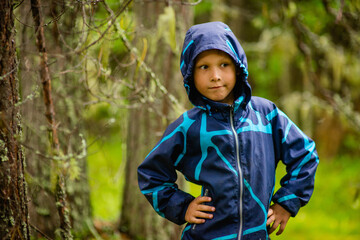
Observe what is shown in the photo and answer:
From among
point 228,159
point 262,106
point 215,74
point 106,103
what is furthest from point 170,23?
point 228,159

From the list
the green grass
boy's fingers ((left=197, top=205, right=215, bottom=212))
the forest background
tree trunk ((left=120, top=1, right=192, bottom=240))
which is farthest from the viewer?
the green grass

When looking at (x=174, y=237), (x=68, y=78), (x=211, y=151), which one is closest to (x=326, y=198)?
(x=174, y=237)

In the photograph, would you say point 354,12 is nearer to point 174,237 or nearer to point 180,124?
point 180,124

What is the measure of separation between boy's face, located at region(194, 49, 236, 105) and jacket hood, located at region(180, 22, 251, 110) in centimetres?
4

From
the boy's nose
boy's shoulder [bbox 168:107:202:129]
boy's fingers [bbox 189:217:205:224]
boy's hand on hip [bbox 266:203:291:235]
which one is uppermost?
the boy's nose

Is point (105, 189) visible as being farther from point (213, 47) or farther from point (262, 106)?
point (213, 47)

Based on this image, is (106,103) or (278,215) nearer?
(278,215)

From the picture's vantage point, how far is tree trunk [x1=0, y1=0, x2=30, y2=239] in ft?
7.07

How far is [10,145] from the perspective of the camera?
224 cm

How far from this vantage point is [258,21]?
24.7ft

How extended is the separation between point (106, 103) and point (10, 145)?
1.42 meters

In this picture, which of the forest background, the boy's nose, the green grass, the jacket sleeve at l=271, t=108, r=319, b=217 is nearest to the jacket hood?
the boy's nose

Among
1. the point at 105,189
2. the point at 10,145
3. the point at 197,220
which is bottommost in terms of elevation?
the point at 105,189

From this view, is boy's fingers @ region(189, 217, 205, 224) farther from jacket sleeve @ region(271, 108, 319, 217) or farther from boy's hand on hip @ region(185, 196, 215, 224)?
jacket sleeve @ region(271, 108, 319, 217)
